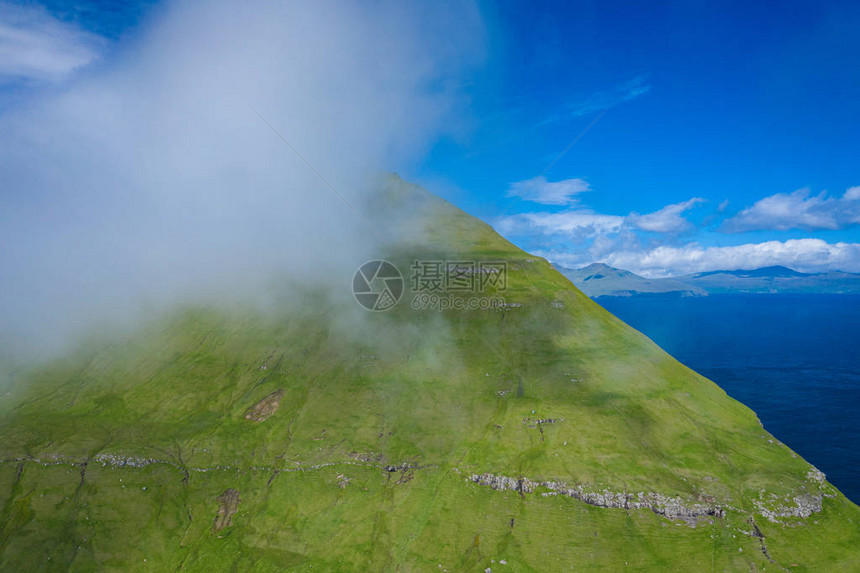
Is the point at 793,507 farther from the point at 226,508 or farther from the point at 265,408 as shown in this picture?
the point at 265,408

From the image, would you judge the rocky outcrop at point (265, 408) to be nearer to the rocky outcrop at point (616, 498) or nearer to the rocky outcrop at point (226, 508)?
the rocky outcrop at point (226, 508)

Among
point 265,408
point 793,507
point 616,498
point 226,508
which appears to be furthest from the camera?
point 265,408

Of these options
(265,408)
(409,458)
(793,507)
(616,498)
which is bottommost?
(409,458)

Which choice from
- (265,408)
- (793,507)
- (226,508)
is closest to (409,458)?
(226,508)

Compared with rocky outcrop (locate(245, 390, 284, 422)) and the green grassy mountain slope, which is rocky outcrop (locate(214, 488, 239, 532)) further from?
rocky outcrop (locate(245, 390, 284, 422))

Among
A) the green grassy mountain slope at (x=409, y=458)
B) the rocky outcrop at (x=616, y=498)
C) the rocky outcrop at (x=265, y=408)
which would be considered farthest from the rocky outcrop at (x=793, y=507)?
the rocky outcrop at (x=265, y=408)

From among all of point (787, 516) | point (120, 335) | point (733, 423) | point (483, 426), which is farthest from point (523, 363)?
point (120, 335)

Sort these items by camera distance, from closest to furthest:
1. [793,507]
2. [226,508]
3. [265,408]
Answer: [793,507], [226,508], [265,408]
